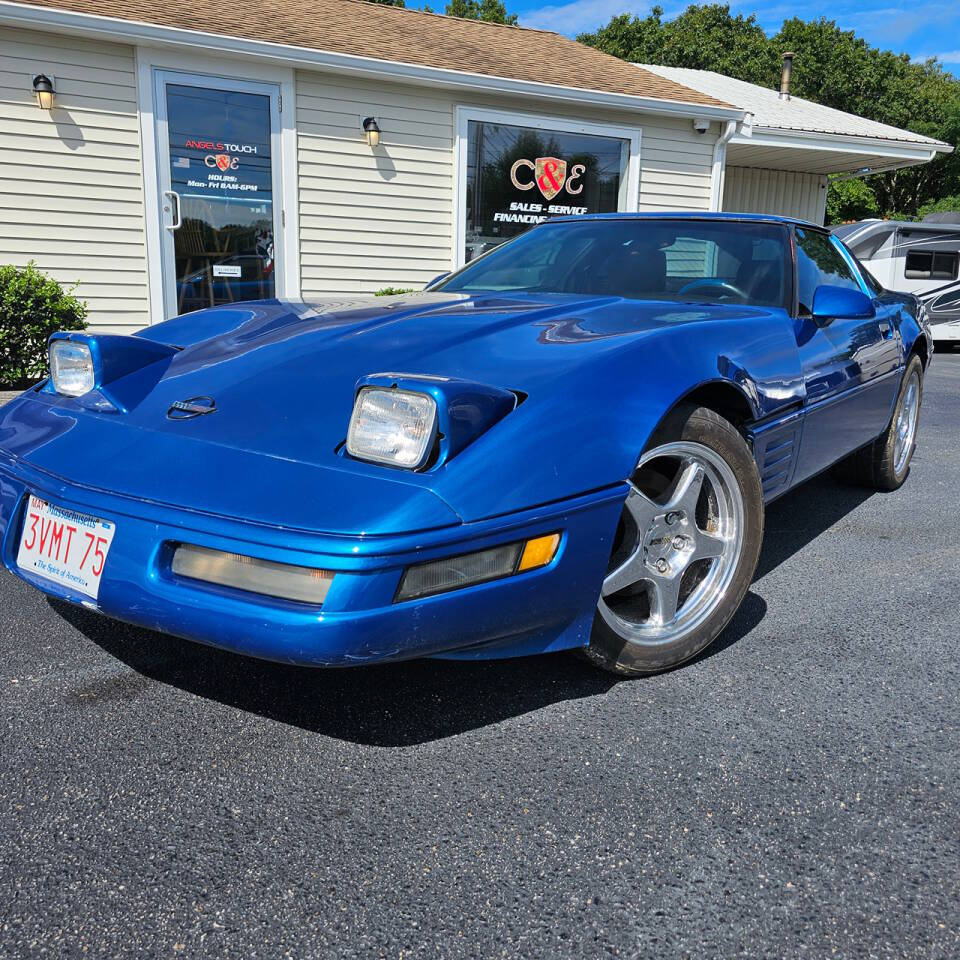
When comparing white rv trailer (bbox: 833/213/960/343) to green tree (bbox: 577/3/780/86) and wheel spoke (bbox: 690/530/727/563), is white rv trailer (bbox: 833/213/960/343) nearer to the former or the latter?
wheel spoke (bbox: 690/530/727/563)

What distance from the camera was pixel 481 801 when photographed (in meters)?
1.71

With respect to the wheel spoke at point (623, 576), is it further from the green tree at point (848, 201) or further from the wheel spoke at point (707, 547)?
the green tree at point (848, 201)

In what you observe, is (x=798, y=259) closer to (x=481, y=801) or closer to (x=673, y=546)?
(x=673, y=546)

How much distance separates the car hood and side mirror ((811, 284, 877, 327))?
0.28 metres

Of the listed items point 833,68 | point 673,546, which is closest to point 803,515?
point 673,546

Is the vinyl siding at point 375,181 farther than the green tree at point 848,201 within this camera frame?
No

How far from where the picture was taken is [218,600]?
5.53ft

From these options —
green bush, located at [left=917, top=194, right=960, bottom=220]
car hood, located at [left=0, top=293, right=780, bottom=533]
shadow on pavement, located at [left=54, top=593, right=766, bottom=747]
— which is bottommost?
shadow on pavement, located at [left=54, top=593, right=766, bottom=747]

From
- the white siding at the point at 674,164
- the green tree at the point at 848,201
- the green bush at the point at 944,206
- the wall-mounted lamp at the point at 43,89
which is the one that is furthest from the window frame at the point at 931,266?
the green bush at the point at 944,206

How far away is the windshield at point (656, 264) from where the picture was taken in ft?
9.77

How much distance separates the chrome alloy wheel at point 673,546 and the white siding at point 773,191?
534 inches

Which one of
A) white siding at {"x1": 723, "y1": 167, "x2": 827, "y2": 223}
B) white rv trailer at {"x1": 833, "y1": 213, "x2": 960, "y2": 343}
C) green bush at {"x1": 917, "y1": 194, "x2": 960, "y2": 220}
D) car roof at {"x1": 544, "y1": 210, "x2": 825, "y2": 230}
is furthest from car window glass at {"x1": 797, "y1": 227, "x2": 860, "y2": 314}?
green bush at {"x1": 917, "y1": 194, "x2": 960, "y2": 220}

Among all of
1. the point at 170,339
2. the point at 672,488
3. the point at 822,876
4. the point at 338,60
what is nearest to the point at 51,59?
the point at 338,60

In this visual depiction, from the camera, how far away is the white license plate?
1.83 meters
